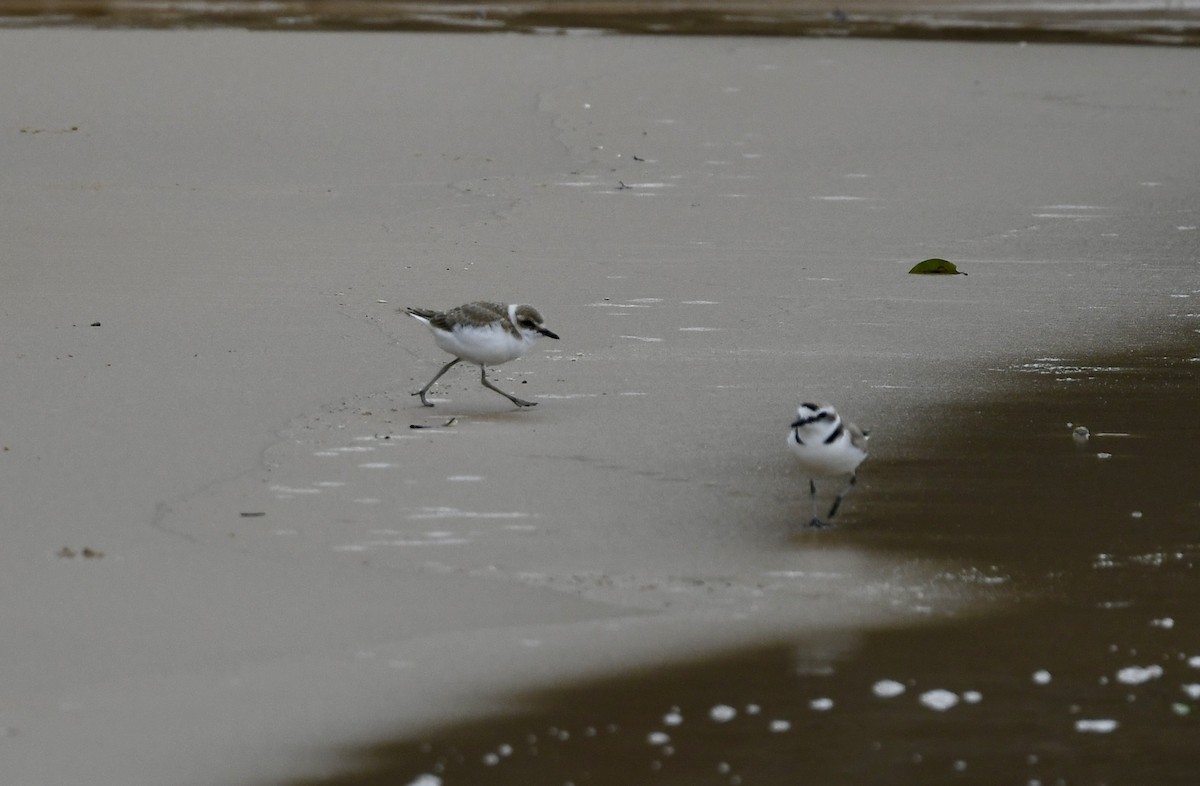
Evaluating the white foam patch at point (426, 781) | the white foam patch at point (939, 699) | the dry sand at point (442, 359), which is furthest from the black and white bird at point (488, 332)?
the white foam patch at point (426, 781)

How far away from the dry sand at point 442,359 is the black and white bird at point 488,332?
29cm

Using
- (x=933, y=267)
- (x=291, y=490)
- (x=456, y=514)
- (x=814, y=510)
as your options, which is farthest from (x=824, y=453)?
(x=933, y=267)

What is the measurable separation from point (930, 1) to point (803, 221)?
24756 mm

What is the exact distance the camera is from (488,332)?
8164 mm

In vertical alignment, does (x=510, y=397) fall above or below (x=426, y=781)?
below

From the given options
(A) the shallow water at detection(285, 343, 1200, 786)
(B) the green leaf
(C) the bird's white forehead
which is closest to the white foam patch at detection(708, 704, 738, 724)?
(A) the shallow water at detection(285, 343, 1200, 786)

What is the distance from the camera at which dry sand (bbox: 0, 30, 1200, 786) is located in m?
5.54

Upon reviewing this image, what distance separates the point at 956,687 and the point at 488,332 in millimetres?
3408

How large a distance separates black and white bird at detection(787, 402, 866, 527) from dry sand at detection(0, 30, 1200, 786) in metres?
0.27

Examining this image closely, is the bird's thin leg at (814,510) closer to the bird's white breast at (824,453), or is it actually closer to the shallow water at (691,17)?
the bird's white breast at (824,453)

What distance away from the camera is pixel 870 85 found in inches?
812

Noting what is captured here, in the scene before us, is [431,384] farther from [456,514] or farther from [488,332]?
[456,514]

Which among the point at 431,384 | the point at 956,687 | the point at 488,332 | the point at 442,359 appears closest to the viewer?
the point at 956,687

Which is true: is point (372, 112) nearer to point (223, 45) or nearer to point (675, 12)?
Result: point (223, 45)
